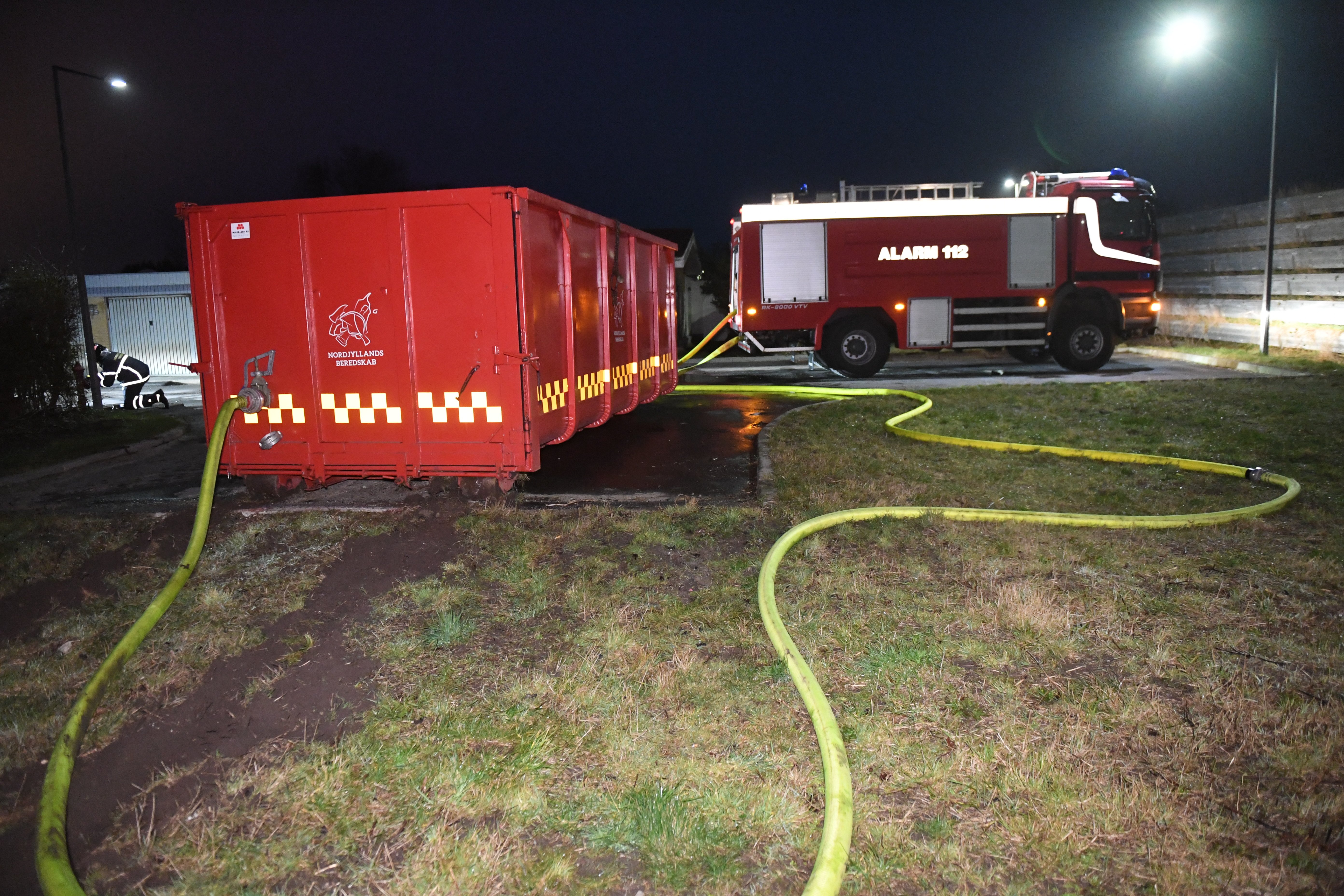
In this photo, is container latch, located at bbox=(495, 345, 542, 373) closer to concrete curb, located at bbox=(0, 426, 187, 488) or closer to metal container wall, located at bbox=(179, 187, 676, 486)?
metal container wall, located at bbox=(179, 187, 676, 486)

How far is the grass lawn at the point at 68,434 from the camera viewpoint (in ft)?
33.3

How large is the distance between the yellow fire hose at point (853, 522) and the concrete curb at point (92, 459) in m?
8.32

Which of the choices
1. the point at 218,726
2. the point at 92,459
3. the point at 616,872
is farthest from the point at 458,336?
the point at 92,459

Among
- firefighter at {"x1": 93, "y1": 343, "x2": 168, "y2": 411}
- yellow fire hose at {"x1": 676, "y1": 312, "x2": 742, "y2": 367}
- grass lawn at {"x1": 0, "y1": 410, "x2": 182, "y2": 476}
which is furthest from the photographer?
yellow fire hose at {"x1": 676, "y1": 312, "x2": 742, "y2": 367}

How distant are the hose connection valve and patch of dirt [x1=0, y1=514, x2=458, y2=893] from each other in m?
2.18

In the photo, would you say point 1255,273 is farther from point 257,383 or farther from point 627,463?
point 257,383

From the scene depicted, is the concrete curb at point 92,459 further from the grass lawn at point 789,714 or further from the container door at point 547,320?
the container door at point 547,320

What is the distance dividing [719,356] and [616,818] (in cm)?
2069

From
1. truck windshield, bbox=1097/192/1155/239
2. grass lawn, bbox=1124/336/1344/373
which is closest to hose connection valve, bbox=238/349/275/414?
truck windshield, bbox=1097/192/1155/239

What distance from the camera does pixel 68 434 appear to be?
1202 centimetres

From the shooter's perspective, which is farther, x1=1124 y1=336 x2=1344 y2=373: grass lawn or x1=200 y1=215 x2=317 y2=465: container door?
x1=1124 y1=336 x2=1344 y2=373: grass lawn

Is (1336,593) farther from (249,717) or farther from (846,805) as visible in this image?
(249,717)

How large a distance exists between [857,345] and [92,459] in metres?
12.1

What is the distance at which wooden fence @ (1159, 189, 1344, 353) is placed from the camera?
51.9 feet
